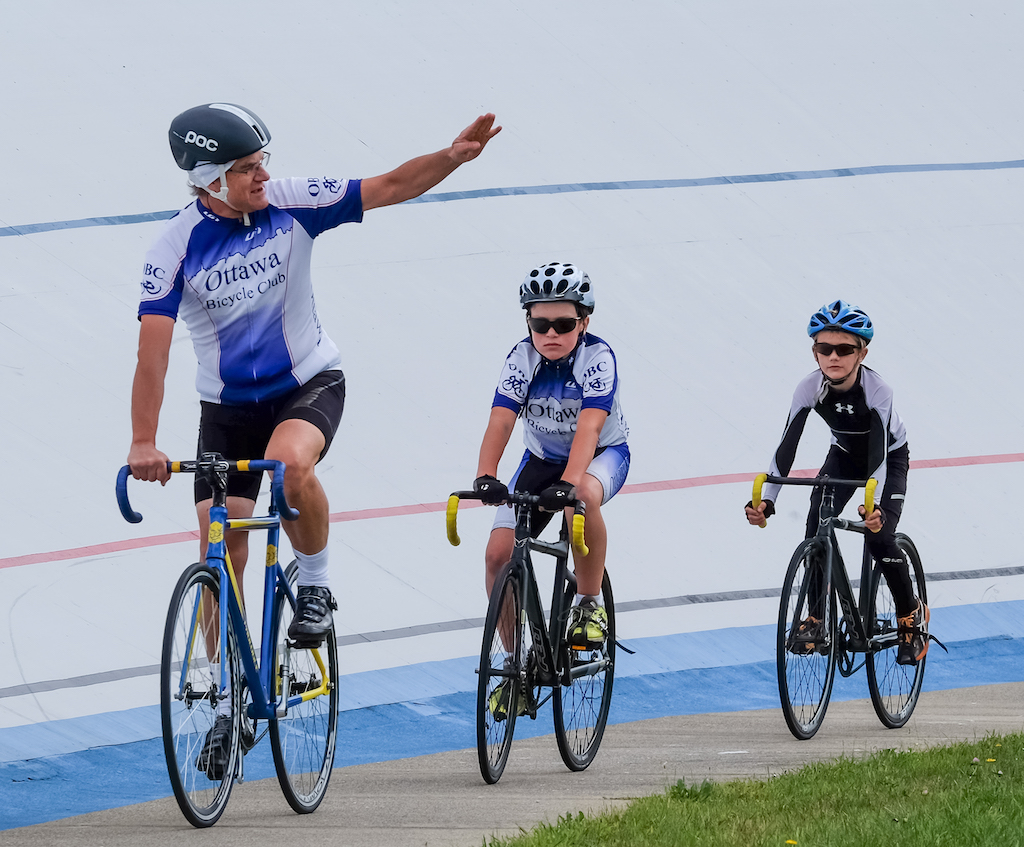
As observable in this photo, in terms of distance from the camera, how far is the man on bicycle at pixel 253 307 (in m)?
3.88

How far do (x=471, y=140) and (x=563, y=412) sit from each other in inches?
39.4

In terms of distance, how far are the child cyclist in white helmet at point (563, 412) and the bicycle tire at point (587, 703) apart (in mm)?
94

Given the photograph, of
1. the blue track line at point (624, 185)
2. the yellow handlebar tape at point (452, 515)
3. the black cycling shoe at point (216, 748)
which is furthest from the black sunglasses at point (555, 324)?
the blue track line at point (624, 185)

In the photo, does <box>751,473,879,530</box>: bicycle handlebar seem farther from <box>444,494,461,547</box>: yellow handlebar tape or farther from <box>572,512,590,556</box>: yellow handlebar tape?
<box>444,494,461,547</box>: yellow handlebar tape

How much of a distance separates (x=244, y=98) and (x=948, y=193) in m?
4.56

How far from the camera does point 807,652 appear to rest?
5.19 metres

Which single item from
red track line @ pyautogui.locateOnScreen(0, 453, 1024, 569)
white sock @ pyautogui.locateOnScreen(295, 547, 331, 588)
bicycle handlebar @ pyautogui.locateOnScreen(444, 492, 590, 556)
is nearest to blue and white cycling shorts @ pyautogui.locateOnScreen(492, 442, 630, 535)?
bicycle handlebar @ pyautogui.locateOnScreen(444, 492, 590, 556)

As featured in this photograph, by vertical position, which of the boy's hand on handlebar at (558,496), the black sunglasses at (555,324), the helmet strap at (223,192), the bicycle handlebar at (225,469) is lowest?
the boy's hand on handlebar at (558,496)

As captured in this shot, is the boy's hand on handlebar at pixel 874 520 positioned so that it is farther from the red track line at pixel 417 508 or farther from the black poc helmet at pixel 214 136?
the black poc helmet at pixel 214 136

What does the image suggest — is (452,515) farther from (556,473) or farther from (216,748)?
(216,748)

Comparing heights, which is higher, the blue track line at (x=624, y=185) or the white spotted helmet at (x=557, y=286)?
the blue track line at (x=624, y=185)

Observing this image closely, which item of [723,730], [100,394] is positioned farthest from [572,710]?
[100,394]

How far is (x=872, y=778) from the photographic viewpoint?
13.3ft

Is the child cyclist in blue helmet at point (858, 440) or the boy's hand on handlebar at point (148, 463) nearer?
the boy's hand on handlebar at point (148, 463)
